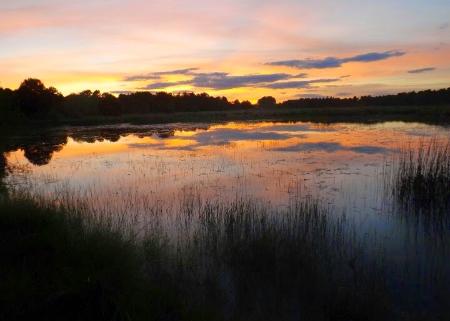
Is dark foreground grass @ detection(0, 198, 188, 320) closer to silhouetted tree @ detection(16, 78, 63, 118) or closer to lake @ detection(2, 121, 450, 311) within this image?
lake @ detection(2, 121, 450, 311)

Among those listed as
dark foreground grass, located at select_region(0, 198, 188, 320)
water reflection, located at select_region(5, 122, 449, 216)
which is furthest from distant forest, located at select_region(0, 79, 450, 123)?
dark foreground grass, located at select_region(0, 198, 188, 320)

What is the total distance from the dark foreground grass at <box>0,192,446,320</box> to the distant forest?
22.5 m

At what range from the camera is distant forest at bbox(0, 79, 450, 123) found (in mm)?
59562

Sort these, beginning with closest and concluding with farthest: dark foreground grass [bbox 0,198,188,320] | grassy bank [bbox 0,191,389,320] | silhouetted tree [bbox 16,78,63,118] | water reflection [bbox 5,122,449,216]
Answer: dark foreground grass [bbox 0,198,188,320]
grassy bank [bbox 0,191,389,320]
water reflection [bbox 5,122,449,216]
silhouetted tree [bbox 16,78,63,118]

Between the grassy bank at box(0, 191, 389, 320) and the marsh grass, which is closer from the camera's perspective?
the grassy bank at box(0, 191, 389, 320)

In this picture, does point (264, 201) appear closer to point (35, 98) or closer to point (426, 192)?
point (426, 192)

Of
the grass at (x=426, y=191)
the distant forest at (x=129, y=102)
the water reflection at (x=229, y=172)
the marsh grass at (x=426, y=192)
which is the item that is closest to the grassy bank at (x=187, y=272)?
the marsh grass at (x=426, y=192)

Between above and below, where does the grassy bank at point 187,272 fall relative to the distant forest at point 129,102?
below

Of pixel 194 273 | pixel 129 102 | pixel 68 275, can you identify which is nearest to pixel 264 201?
pixel 194 273

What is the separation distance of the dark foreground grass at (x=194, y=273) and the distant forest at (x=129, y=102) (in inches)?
886

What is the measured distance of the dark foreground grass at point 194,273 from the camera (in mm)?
4699

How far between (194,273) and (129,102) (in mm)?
101204

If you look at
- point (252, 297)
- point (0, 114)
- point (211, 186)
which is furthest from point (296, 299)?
point (0, 114)

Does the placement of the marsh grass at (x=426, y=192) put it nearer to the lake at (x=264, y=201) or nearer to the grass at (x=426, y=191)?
the grass at (x=426, y=191)
